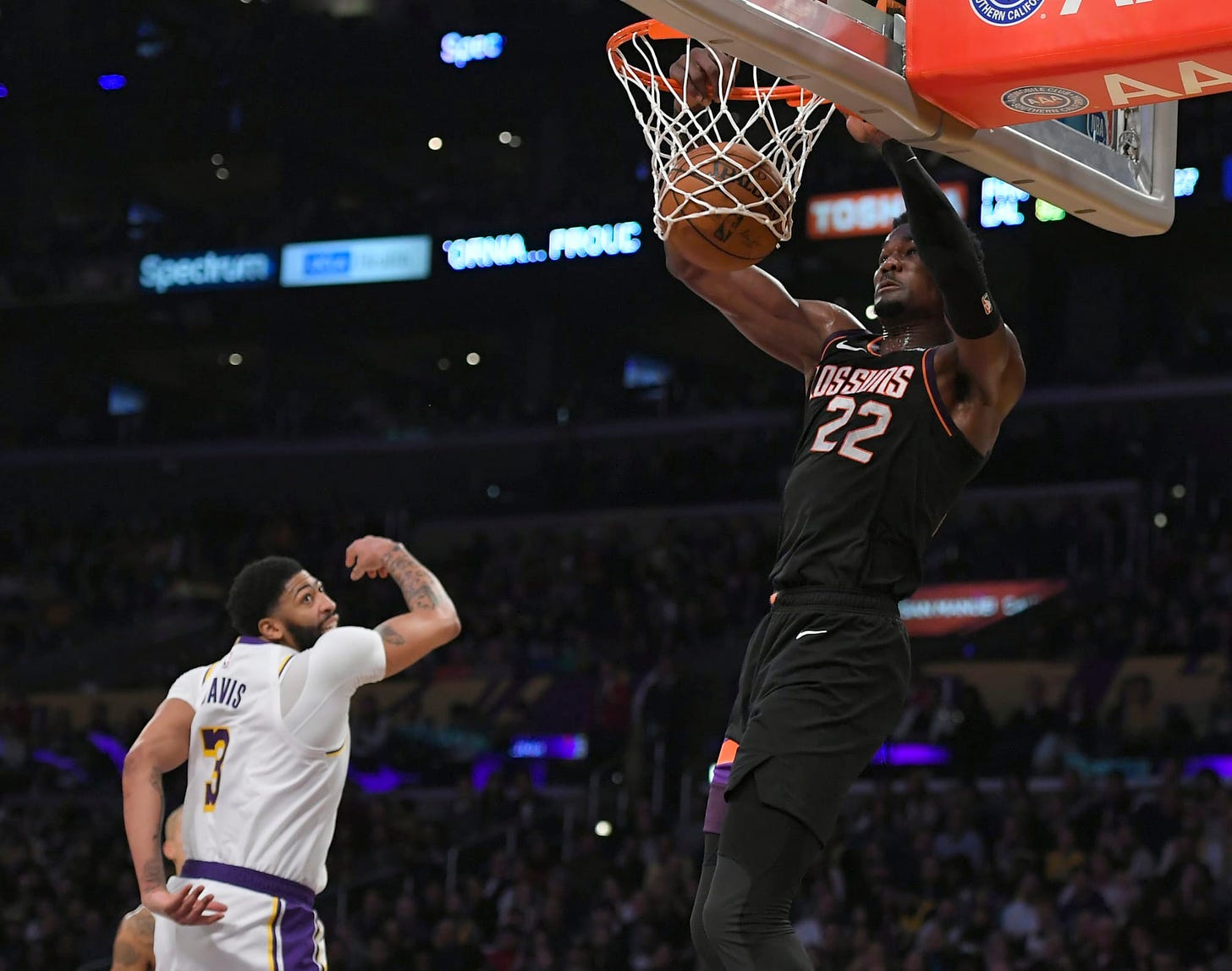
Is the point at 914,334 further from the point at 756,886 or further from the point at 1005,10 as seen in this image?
the point at 756,886

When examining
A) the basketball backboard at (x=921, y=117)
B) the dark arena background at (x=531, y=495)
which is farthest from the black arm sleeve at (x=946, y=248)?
the dark arena background at (x=531, y=495)

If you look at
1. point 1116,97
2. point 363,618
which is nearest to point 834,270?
point 363,618

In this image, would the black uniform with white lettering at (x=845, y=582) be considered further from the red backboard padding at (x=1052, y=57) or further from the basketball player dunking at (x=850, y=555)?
the red backboard padding at (x=1052, y=57)

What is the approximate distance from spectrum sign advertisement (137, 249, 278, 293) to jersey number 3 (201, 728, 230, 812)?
2021 cm

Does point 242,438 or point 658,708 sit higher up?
point 242,438

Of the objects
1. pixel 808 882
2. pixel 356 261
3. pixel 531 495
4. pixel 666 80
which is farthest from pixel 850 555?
pixel 356 261

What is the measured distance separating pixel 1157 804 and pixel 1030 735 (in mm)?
2243

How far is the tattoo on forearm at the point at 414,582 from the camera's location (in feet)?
17.6

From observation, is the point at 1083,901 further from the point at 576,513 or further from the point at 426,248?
the point at 426,248

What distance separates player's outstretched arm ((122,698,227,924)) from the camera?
15.4 ft

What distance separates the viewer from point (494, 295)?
81.3 ft

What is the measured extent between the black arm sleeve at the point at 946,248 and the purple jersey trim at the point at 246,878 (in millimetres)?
2510

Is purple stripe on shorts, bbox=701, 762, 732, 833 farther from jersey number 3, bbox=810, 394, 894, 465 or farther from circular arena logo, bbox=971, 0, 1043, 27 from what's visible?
circular arena logo, bbox=971, 0, 1043, 27

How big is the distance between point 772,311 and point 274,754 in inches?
76.0
